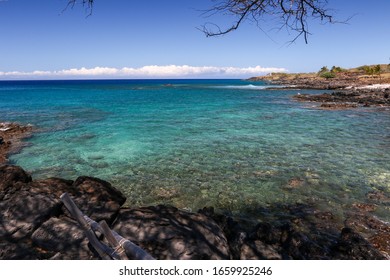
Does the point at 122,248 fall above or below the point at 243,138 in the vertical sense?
above

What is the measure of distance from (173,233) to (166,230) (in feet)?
0.67

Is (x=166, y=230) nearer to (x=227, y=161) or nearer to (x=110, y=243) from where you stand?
(x=110, y=243)

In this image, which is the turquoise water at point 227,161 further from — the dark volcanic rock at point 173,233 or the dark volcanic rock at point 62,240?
the dark volcanic rock at point 62,240

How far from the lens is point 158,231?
6113mm

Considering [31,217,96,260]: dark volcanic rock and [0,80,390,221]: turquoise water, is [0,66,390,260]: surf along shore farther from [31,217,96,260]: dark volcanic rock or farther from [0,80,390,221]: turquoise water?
[0,80,390,221]: turquoise water

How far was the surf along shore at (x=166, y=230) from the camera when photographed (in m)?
5.71

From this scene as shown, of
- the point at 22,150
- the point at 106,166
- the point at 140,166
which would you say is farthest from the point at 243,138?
the point at 22,150

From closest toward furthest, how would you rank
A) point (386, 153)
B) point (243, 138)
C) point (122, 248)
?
point (122, 248) < point (386, 153) < point (243, 138)

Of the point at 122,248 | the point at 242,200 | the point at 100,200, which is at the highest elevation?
the point at 122,248

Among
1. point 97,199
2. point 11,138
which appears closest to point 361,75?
point 11,138

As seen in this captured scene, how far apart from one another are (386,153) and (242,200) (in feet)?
36.7

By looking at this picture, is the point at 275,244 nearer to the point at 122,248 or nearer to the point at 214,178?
the point at 122,248

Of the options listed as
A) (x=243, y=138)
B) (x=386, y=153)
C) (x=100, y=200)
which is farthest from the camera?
(x=243, y=138)

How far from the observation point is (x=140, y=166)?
14.5 metres
